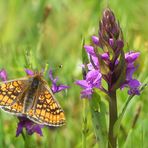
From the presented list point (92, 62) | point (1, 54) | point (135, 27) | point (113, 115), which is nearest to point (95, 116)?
point (113, 115)

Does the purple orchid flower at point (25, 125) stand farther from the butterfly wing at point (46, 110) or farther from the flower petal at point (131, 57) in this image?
the flower petal at point (131, 57)

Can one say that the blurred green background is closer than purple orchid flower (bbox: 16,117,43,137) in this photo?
No

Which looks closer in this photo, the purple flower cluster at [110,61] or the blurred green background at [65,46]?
the purple flower cluster at [110,61]

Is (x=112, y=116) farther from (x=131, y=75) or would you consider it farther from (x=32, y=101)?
(x=32, y=101)

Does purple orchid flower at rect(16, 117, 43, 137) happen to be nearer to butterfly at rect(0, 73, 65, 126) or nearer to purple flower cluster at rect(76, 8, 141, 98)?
Result: butterfly at rect(0, 73, 65, 126)

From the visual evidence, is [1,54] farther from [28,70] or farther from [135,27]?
[135,27]

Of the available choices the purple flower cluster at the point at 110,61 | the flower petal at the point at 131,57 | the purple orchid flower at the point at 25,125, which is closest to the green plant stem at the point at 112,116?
the purple flower cluster at the point at 110,61

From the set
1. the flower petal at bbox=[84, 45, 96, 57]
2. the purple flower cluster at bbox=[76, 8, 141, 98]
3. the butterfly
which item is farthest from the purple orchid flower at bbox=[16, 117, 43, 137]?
the flower petal at bbox=[84, 45, 96, 57]
